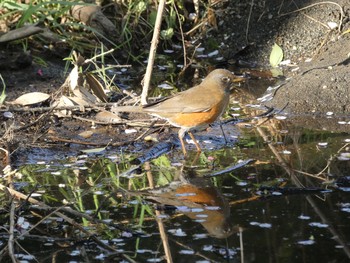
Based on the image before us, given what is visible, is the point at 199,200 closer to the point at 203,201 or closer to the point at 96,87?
the point at 203,201

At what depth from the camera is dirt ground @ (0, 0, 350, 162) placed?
841 cm

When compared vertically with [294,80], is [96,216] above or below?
above

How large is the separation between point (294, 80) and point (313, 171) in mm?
2511

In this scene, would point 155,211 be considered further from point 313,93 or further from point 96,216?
point 313,93

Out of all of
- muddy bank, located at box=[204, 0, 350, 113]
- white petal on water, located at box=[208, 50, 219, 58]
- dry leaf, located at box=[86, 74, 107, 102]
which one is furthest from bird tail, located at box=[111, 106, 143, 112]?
white petal on water, located at box=[208, 50, 219, 58]

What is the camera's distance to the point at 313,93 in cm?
840

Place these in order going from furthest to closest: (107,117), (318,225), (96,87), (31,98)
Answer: (96,87), (31,98), (107,117), (318,225)

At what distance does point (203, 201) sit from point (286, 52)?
4.75 m

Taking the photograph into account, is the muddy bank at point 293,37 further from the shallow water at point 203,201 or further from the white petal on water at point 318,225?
the white petal on water at point 318,225

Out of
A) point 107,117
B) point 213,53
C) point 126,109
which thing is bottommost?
point 213,53

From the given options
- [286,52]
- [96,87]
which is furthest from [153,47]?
[286,52]

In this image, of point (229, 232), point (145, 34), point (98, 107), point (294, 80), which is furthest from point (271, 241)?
point (145, 34)

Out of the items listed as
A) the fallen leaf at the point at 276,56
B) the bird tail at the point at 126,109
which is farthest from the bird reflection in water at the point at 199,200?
the fallen leaf at the point at 276,56

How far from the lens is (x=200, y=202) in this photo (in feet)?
19.1
